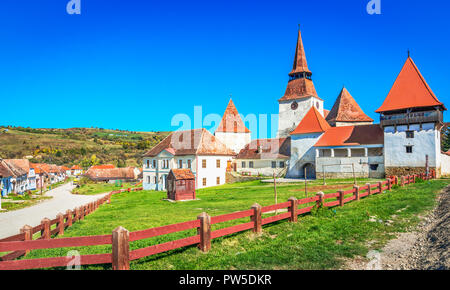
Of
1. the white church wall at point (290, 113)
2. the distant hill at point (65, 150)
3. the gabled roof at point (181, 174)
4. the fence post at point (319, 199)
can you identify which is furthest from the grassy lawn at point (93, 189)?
the fence post at point (319, 199)

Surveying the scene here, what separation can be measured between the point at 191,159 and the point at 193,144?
2.84m

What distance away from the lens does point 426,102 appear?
2916 cm

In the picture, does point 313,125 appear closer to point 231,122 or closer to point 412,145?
point 412,145

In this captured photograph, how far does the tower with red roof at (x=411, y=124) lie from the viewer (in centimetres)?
2905

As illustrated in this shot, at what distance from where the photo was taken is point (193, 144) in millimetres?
43906

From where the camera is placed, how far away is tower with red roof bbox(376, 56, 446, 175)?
29.0 m

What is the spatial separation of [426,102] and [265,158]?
2247 cm

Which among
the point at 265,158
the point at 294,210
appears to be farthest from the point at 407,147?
the point at 294,210

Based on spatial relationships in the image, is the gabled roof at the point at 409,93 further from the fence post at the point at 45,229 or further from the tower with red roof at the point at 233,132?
the fence post at the point at 45,229

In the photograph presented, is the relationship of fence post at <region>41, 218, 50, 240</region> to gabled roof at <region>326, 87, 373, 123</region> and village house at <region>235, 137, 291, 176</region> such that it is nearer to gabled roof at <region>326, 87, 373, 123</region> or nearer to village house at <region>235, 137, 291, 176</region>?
village house at <region>235, 137, 291, 176</region>

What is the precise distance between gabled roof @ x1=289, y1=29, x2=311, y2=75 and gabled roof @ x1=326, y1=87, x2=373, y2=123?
8806 mm

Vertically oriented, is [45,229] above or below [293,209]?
below

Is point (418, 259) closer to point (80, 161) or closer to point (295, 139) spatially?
point (295, 139)

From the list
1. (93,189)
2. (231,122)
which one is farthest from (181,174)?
(93,189)
